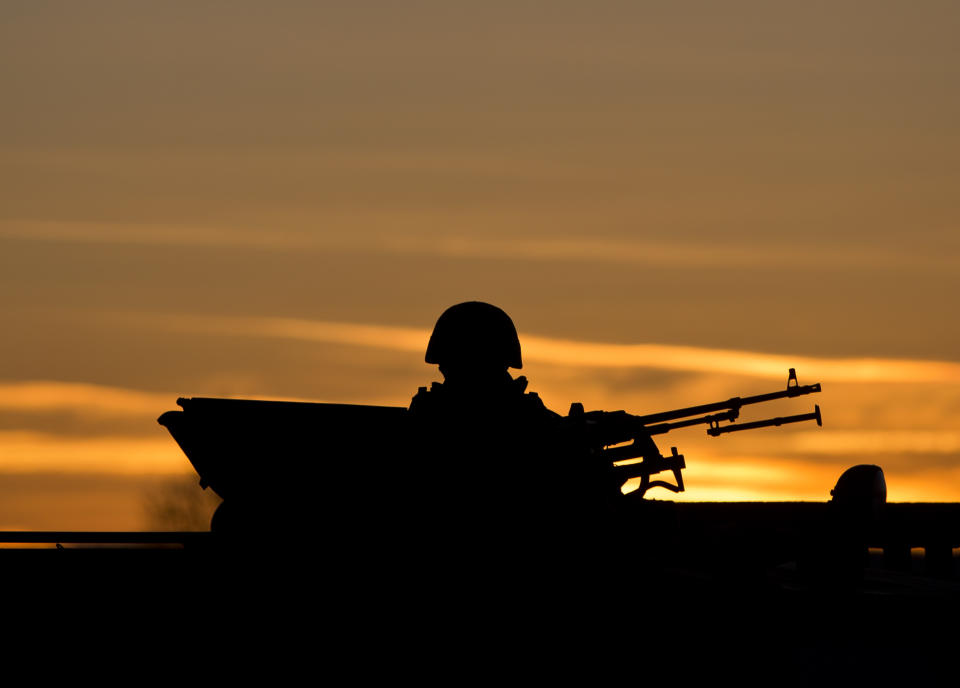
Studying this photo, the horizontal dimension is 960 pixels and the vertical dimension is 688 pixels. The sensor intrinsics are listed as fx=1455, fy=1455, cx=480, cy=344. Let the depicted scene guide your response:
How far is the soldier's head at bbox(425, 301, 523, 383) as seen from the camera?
8.72m

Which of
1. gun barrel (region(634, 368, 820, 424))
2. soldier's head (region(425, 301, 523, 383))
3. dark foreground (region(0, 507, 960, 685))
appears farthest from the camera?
gun barrel (region(634, 368, 820, 424))

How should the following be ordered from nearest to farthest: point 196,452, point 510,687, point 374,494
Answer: point 510,687
point 374,494
point 196,452

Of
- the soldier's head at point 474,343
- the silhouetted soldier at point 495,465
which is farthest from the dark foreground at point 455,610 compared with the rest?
the soldier's head at point 474,343

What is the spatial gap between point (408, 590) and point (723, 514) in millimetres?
6696

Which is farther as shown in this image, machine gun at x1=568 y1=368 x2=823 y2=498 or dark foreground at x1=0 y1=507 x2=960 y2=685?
machine gun at x1=568 y1=368 x2=823 y2=498

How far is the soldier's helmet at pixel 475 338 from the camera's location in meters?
8.77

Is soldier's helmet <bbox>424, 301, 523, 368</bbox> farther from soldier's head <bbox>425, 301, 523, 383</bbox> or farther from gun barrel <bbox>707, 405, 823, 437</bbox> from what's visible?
gun barrel <bbox>707, 405, 823, 437</bbox>

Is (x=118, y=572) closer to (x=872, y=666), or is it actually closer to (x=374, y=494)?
(x=374, y=494)

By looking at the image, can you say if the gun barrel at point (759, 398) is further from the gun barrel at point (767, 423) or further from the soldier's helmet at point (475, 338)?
the soldier's helmet at point (475, 338)

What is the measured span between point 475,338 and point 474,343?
2.2 inches

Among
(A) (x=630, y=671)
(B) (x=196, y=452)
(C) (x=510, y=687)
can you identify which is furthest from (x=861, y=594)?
(B) (x=196, y=452)

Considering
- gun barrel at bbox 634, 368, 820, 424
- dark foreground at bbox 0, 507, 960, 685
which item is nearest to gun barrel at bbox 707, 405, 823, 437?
gun barrel at bbox 634, 368, 820, 424

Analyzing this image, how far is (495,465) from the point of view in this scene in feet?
26.3

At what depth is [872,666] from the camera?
1197 cm
